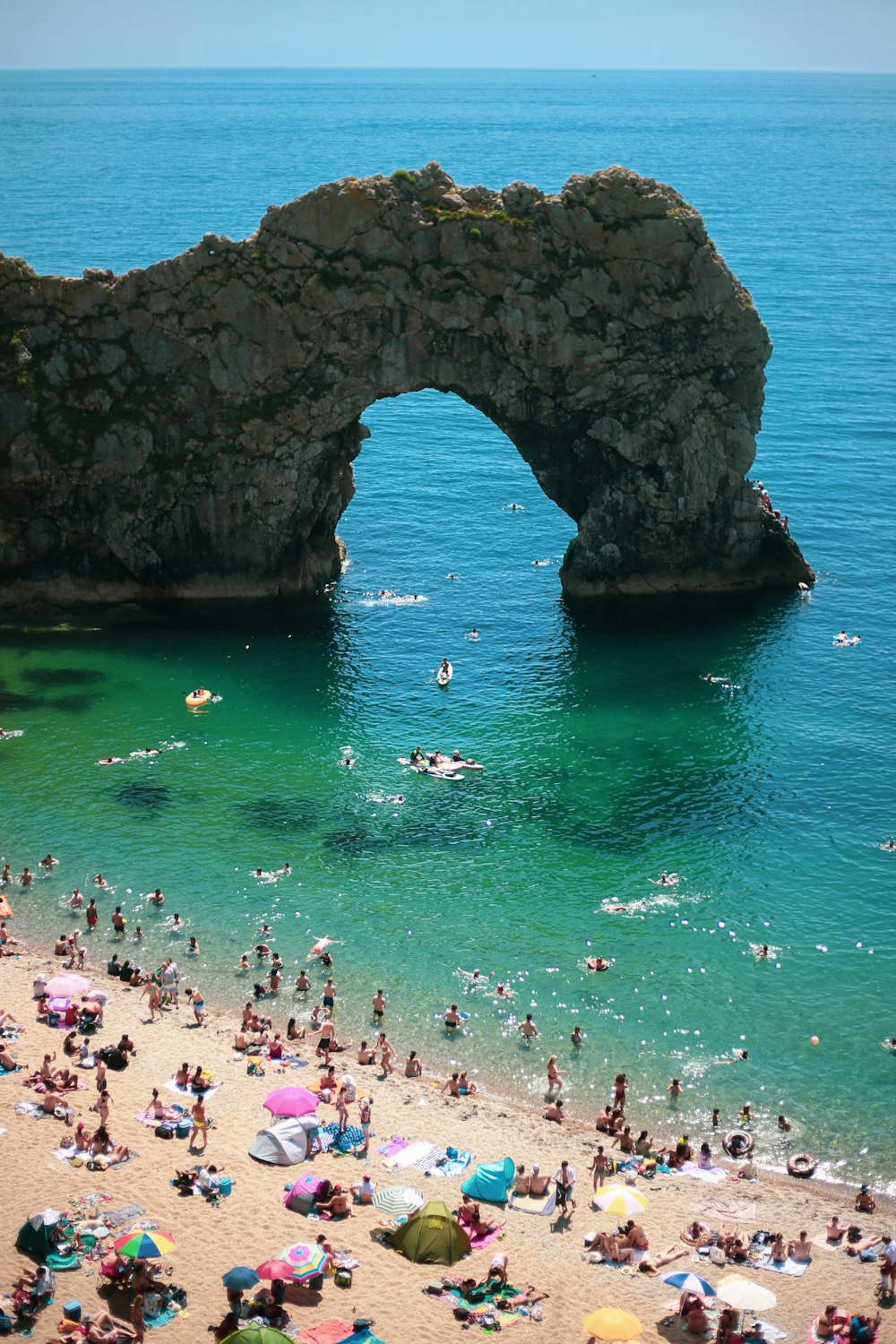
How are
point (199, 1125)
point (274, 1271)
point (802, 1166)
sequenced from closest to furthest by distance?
1. point (274, 1271)
2. point (199, 1125)
3. point (802, 1166)

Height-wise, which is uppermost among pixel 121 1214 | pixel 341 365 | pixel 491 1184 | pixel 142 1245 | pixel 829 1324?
pixel 341 365

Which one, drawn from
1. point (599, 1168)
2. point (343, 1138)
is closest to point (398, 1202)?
point (343, 1138)

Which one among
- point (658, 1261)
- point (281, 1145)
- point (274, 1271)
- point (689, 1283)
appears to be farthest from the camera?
point (281, 1145)

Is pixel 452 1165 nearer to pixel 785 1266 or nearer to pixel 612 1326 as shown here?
pixel 612 1326

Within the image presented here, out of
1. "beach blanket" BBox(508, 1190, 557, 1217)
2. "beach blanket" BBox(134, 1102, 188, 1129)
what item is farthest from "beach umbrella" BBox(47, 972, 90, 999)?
"beach blanket" BBox(508, 1190, 557, 1217)

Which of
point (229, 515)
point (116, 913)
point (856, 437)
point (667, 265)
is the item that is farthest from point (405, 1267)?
point (856, 437)

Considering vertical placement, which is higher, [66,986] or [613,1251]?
[66,986]

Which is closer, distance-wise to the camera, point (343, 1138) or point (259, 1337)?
point (259, 1337)
